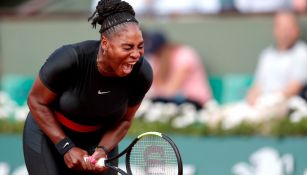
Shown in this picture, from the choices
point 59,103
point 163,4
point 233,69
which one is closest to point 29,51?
point 163,4

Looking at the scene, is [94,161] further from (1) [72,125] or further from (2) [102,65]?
(2) [102,65]

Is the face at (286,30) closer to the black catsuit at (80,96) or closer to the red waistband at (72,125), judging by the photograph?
the black catsuit at (80,96)

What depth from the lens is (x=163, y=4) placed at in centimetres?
1034

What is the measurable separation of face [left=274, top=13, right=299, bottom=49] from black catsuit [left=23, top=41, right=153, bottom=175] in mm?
4029

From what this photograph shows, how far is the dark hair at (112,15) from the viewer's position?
5.11 metres

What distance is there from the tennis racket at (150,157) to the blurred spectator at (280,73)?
3332 millimetres

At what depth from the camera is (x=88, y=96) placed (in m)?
5.32

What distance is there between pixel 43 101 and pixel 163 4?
5.20 m

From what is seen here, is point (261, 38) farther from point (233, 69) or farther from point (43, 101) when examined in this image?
point (43, 101)

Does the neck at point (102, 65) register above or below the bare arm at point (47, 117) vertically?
above

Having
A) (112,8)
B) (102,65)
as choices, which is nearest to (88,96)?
(102,65)

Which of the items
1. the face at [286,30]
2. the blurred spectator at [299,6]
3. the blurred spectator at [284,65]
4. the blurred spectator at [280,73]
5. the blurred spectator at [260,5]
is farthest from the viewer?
the blurred spectator at [260,5]

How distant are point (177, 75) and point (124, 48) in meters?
4.63

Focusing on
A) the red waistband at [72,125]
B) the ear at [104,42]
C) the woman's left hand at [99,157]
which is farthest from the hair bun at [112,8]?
the woman's left hand at [99,157]
